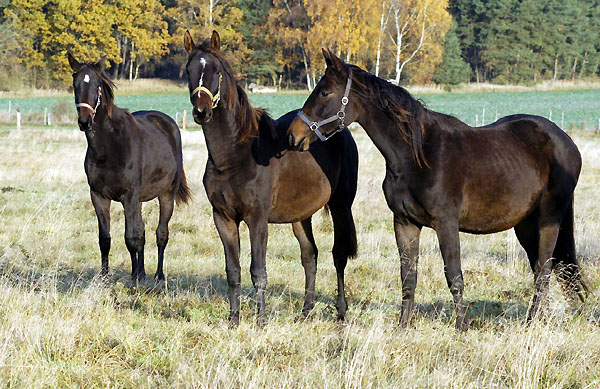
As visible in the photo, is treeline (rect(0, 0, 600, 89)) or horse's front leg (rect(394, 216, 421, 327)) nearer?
horse's front leg (rect(394, 216, 421, 327))

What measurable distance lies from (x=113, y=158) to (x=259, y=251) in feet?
8.82

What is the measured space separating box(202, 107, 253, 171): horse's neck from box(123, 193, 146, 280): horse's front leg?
2.39m

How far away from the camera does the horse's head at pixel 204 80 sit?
526 cm

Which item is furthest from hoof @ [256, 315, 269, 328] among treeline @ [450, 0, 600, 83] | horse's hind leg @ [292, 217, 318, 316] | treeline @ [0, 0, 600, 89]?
treeline @ [450, 0, 600, 83]

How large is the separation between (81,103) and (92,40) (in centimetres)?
4957

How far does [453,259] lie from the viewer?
5324 millimetres

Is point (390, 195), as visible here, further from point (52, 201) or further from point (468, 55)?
point (468, 55)

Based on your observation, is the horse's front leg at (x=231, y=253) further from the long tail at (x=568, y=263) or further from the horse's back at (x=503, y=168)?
the long tail at (x=568, y=263)

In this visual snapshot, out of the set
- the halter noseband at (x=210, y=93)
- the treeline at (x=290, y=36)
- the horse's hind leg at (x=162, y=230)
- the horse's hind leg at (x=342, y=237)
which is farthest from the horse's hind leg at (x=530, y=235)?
the treeline at (x=290, y=36)

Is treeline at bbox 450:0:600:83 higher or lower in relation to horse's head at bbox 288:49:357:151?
higher

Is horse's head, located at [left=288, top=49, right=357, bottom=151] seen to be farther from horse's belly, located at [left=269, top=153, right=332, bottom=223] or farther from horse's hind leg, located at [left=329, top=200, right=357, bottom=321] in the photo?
horse's hind leg, located at [left=329, top=200, right=357, bottom=321]

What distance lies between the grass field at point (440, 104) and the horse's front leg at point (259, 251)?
27.7 meters

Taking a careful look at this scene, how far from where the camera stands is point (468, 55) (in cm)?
7831

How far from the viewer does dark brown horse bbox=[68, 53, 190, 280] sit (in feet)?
23.3
